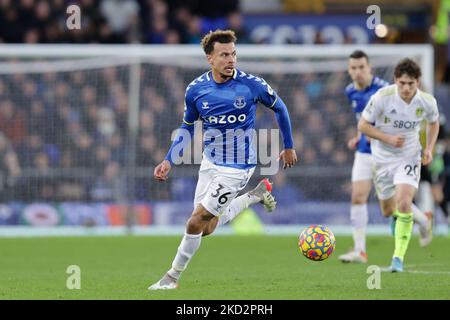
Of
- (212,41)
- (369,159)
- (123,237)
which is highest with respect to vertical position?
(212,41)

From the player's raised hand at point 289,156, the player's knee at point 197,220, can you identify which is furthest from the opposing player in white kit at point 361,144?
the player's knee at point 197,220

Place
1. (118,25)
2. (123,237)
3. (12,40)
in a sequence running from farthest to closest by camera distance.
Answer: (118,25)
(12,40)
(123,237)

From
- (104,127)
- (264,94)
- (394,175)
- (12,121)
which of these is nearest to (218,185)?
(264,94)

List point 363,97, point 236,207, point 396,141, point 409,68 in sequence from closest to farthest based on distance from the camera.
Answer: point 409,68 < point 236,207 < point 396,141 < point 363,97

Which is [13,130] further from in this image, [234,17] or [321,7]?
[321,7]

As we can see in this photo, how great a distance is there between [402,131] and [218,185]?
2911 mm

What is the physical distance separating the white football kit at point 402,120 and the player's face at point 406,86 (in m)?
0.12

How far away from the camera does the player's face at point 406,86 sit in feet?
35.7

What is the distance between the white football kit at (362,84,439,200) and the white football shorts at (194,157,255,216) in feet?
7.07

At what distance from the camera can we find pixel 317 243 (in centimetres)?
1019

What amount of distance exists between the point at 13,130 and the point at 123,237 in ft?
10.2

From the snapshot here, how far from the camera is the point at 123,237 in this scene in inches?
699

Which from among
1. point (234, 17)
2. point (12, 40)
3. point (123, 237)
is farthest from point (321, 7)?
point (123, 237)

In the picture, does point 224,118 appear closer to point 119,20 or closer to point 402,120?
point 402,120
